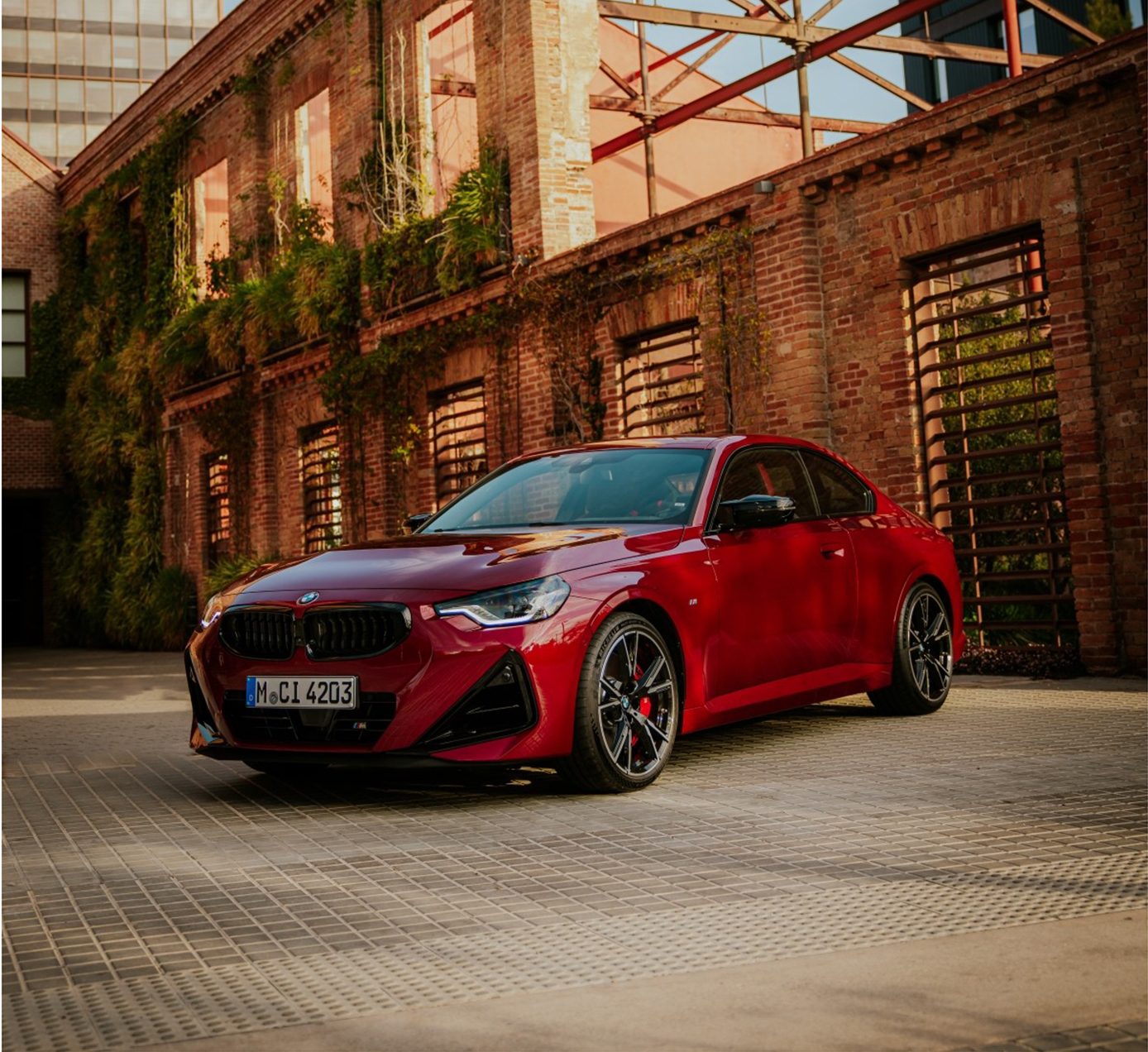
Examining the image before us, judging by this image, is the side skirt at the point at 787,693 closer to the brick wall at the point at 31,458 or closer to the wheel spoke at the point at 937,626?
the wheel spoke at the point at 937,626

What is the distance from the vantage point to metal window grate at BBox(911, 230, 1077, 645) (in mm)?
11125

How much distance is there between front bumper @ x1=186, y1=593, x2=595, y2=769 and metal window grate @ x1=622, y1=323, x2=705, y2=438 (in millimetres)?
8679

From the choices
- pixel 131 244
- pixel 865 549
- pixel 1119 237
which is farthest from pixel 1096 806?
pixel 131 244

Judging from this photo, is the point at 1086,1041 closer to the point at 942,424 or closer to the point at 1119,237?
the point at 1119,237

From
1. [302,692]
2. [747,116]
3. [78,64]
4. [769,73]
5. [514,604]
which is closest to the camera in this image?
[514,604]

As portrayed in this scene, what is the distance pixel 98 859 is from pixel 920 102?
57.1ft

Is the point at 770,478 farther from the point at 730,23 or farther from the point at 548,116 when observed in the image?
the point at 730,23

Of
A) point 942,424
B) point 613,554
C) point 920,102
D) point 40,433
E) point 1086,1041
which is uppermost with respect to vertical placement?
point 920,102

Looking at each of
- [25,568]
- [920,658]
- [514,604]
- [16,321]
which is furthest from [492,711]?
[25,568]

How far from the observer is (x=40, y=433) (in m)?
31.8

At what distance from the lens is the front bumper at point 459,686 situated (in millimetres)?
5691

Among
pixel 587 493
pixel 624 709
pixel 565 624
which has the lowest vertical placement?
pixel 624 709

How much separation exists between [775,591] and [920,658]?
5.81ft

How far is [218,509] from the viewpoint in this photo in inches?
1004
